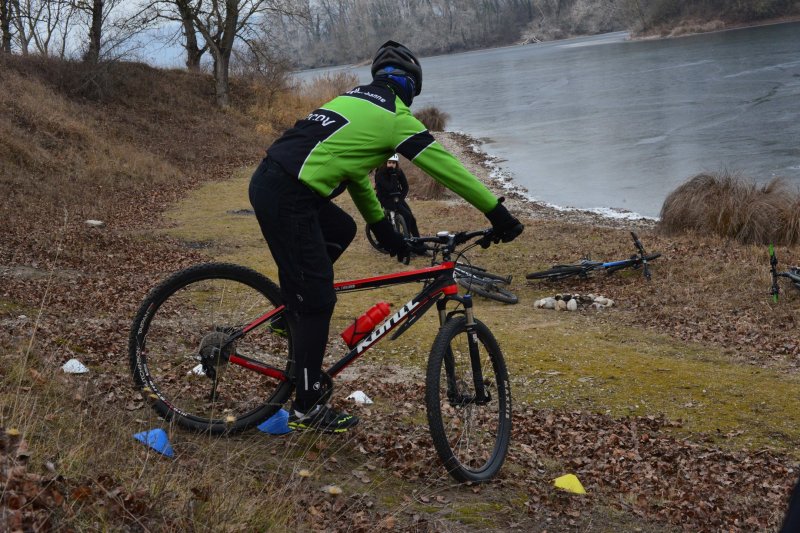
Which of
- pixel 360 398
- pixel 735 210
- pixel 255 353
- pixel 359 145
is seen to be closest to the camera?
pixel 359 145

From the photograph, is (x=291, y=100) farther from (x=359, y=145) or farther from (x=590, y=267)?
(x=359, y=145)

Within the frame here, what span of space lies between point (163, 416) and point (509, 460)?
2154 mm

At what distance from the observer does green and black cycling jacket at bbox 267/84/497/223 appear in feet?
14.6

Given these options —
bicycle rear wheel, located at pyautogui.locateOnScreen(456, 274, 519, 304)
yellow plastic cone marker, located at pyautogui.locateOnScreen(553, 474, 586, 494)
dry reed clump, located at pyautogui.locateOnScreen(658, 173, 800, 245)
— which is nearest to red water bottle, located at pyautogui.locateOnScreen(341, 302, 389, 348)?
yellow plastic cone marker, located at pyautogui.locateOnScreen(553, 474, 586, 494)

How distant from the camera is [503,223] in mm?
4707

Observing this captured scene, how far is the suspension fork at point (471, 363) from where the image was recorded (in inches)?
194

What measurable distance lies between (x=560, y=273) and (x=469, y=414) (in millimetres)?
7774

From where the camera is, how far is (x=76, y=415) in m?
4.52

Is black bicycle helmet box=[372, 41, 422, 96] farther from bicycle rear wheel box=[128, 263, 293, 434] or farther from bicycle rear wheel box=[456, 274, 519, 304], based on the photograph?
bicycle rear wheel box=[456, 274, 519, 304]

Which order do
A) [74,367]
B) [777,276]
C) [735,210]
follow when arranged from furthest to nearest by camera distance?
[735,210] → [777,276] → [74,367]

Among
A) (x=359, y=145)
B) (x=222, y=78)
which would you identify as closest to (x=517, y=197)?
(x=222, y=78)

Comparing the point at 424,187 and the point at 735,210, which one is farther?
the point at 424,187

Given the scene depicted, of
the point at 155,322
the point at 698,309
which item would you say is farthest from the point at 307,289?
the point at 698,309

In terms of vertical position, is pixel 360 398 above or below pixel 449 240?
below
